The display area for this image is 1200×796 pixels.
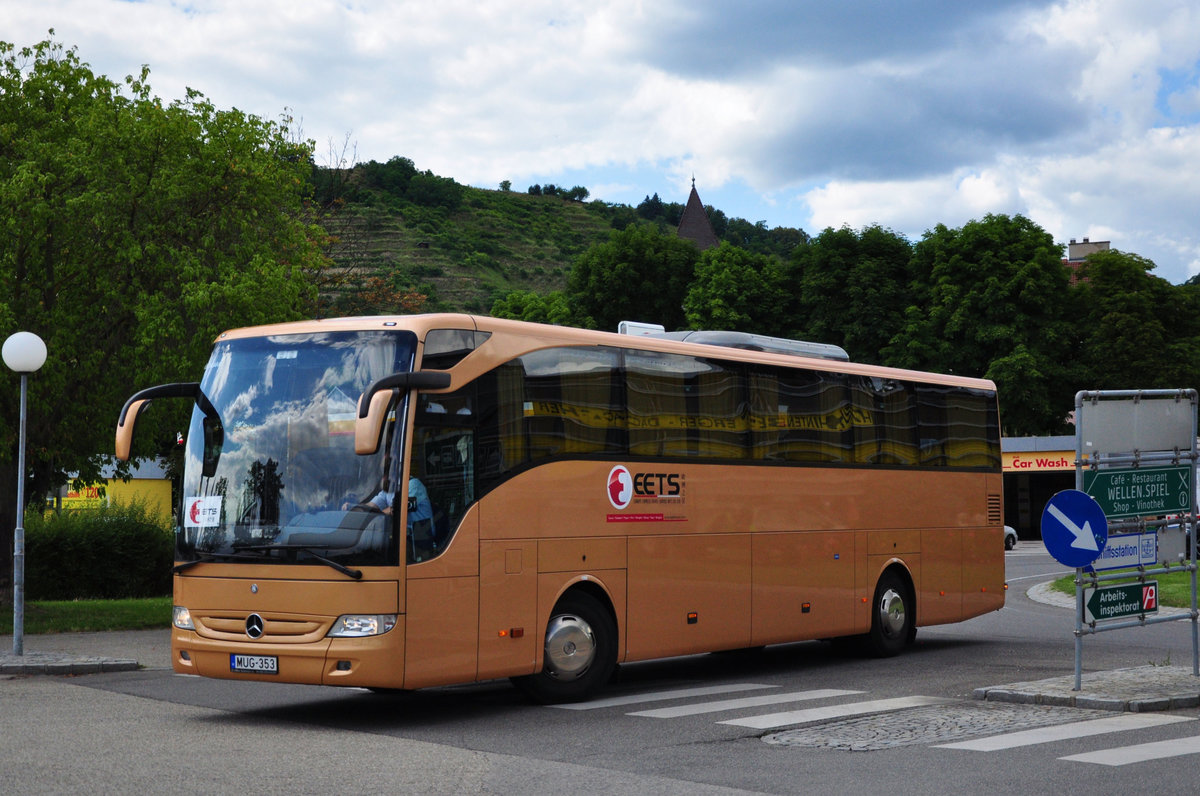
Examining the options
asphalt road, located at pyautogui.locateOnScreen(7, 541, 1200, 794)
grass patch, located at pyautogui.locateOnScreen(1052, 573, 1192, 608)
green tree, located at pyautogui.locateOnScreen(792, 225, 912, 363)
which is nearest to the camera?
asphalt road, located at pyautogui.locateOnScreen(7, 541, 1200, 794)

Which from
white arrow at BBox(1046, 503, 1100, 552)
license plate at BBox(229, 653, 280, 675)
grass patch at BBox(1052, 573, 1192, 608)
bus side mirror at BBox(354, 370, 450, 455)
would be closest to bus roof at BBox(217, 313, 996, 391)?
bus side mirror at BBox(354, 370, 450, 455)

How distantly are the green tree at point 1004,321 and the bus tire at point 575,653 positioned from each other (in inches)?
1857

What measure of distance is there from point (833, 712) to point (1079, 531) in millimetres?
2758

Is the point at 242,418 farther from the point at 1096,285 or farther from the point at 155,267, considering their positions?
the point at 1096,285

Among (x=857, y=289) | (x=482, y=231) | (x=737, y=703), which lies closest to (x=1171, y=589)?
(x=737, y=703)

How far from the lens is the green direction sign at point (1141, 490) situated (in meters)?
12.5

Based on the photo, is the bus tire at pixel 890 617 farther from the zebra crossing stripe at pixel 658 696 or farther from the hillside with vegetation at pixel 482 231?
the hillside with vegetation at pixel 482 231

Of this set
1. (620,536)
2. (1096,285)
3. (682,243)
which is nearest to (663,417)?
(620,536)

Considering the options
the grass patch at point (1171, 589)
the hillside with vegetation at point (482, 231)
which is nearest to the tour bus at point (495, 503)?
the grass patch at point (1171, 589)

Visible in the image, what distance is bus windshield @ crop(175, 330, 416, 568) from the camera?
34.8ft

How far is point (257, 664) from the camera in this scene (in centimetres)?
1069

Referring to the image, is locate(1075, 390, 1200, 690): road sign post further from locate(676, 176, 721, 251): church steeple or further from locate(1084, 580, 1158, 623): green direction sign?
locate(676, 176, 721, 251): church steeple

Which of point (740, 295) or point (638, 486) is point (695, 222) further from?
point (638, 486)

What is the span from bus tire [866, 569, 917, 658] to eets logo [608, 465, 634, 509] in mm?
4887
